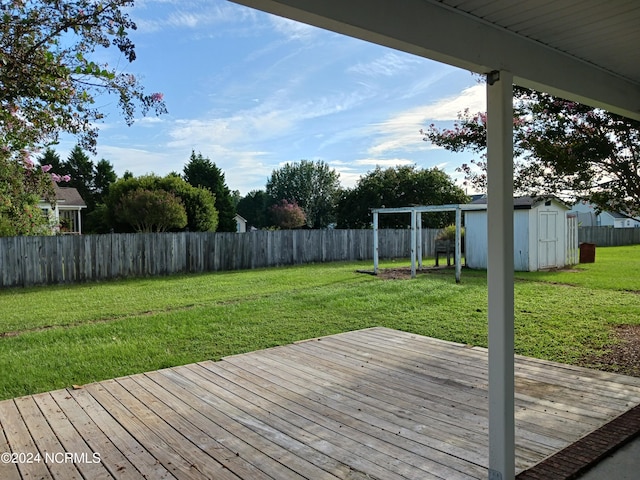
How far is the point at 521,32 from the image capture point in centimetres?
219

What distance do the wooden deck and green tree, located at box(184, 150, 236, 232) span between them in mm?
24885

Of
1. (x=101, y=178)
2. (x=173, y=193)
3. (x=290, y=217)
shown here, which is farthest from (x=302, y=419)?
(x=101, y=178)

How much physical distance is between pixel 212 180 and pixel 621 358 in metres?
27.1

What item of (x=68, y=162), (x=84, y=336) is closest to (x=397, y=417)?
(x=84, y=336)

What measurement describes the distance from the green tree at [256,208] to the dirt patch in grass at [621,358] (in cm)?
3745

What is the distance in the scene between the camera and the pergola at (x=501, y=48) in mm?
1762

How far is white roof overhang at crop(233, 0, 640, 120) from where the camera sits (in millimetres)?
1653

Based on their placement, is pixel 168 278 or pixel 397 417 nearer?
pixel 397 417

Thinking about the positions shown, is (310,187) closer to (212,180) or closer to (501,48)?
(212,180)

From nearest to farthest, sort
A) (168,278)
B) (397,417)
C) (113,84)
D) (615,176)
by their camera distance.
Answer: (397,417) < (113,84) < (615,176) < (168,278)

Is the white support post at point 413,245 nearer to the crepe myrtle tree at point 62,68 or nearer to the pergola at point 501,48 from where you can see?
the crepe myrtle tree at point 62,68

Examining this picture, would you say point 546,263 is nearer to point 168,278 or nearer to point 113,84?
point 168,278

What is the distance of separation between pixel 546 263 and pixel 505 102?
12.7m

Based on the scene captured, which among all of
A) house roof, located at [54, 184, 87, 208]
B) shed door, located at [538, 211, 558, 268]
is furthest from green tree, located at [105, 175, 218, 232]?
shed door, located at [538, 211, 558, 268]
